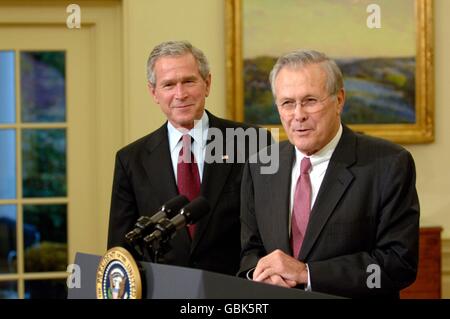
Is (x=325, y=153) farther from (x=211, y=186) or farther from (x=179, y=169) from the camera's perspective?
(x=179, y=169)

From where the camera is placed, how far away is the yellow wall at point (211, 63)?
474 cm

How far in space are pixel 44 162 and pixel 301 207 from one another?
293 cm

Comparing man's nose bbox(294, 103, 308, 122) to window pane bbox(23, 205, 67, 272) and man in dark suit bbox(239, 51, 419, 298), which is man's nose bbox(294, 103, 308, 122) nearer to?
man in dark suit bbox(239, 51, 419, 298)

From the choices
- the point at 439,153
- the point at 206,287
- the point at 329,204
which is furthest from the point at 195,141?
the point at 439,153

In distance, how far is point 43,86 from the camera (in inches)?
194

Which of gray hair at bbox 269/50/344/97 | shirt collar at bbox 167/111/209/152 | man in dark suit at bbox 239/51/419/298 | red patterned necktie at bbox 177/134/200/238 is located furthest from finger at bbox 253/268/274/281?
shirt collar at bbox 167/111/209/152

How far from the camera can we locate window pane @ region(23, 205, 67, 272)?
4945mm

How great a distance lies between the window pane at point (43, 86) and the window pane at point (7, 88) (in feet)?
0.18

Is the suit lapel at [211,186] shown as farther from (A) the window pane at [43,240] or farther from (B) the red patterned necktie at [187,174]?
(A) the window pane at [43,240]

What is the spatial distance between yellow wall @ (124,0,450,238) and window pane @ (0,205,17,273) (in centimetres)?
86

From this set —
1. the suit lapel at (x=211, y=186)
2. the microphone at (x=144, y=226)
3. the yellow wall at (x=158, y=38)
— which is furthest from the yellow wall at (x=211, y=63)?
the microphone at (x=144, y=226)

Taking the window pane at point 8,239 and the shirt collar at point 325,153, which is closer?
the shirt collar at point 325,153
